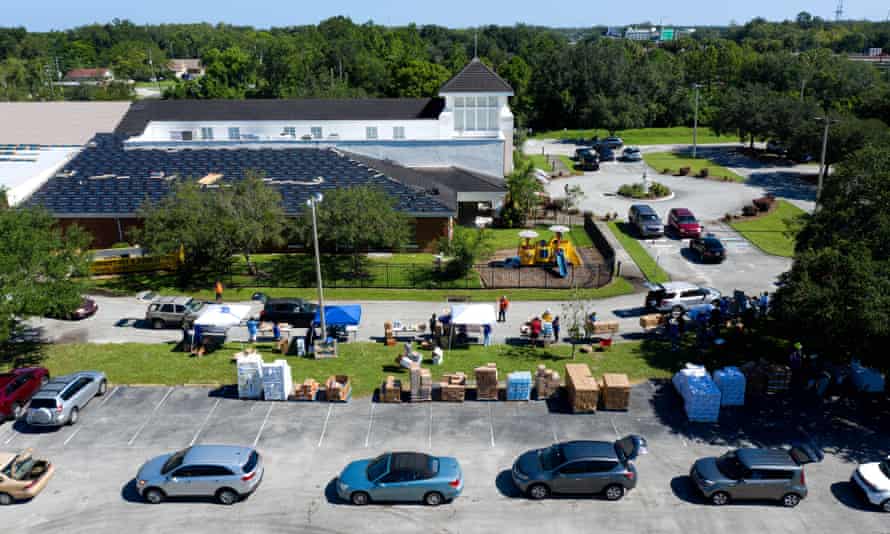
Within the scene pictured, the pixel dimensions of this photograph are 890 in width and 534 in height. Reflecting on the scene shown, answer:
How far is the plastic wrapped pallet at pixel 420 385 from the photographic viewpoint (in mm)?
26109

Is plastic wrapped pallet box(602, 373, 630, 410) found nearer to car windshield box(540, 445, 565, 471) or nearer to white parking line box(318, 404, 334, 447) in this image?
car windshield box(540, 445, 565, 471)

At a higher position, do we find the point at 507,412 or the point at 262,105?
the point at 262,105

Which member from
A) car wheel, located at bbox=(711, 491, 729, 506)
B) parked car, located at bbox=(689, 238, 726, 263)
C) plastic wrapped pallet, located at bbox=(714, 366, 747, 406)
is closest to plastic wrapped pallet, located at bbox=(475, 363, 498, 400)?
plastic wrapped pallet, located at bbox=(714, 366, 747, 406)

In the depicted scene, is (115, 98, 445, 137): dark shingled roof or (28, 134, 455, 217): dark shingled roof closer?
(28, 134, 455, 217): dark shingled roof

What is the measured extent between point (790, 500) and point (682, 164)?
5994cm

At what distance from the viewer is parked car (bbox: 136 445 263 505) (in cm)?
2047

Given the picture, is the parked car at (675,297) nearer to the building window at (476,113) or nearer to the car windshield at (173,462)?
the car windshield at (173,462)

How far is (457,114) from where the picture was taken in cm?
5950

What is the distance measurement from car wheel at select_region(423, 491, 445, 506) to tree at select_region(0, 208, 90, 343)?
719 inches

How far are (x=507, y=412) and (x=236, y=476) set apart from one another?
32.5 feet

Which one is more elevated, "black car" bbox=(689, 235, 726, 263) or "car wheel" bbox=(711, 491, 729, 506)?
"black car" bbox=(689, 235, 726, 263)

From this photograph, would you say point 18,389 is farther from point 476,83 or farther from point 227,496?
point 476,83

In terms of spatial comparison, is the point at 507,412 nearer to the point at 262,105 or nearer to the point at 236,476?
the point at 236,476

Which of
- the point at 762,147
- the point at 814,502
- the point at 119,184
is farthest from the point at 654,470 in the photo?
the point at 762,147
